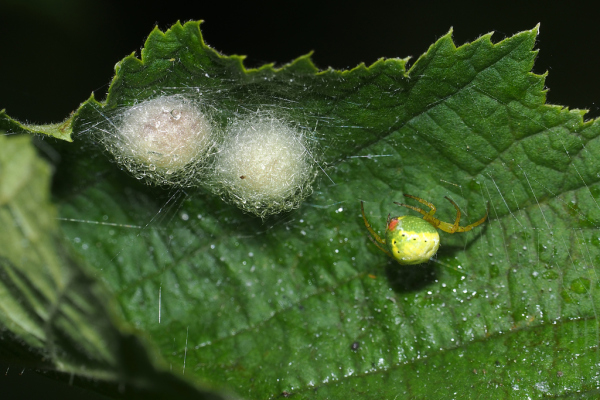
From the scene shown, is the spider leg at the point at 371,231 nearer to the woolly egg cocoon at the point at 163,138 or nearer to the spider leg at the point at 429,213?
the spider leg at the point at 429,213

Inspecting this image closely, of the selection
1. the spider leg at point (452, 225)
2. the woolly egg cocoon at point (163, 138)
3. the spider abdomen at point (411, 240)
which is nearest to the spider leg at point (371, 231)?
the spider abdomen at point (411, 240)

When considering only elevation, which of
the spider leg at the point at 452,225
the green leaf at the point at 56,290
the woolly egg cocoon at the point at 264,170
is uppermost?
the woolly egg cocoon at the point at 264,170

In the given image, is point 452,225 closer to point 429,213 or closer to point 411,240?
point 429,213

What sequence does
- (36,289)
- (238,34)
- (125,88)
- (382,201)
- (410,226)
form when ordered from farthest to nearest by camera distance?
(238,34) < (382,201) < (410,226) < (125,88) < (36,289)

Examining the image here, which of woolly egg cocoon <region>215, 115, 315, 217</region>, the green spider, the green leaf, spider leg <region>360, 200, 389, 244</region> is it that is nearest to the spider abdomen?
the green spider

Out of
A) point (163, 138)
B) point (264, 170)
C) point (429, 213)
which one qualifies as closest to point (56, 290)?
point (163, 138)

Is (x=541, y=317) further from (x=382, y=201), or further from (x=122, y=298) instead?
(x=122, y=298)

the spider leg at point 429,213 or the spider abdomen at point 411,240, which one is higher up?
the spider leg at point 429,213

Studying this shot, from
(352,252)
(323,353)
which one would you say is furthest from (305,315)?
(352,252)
